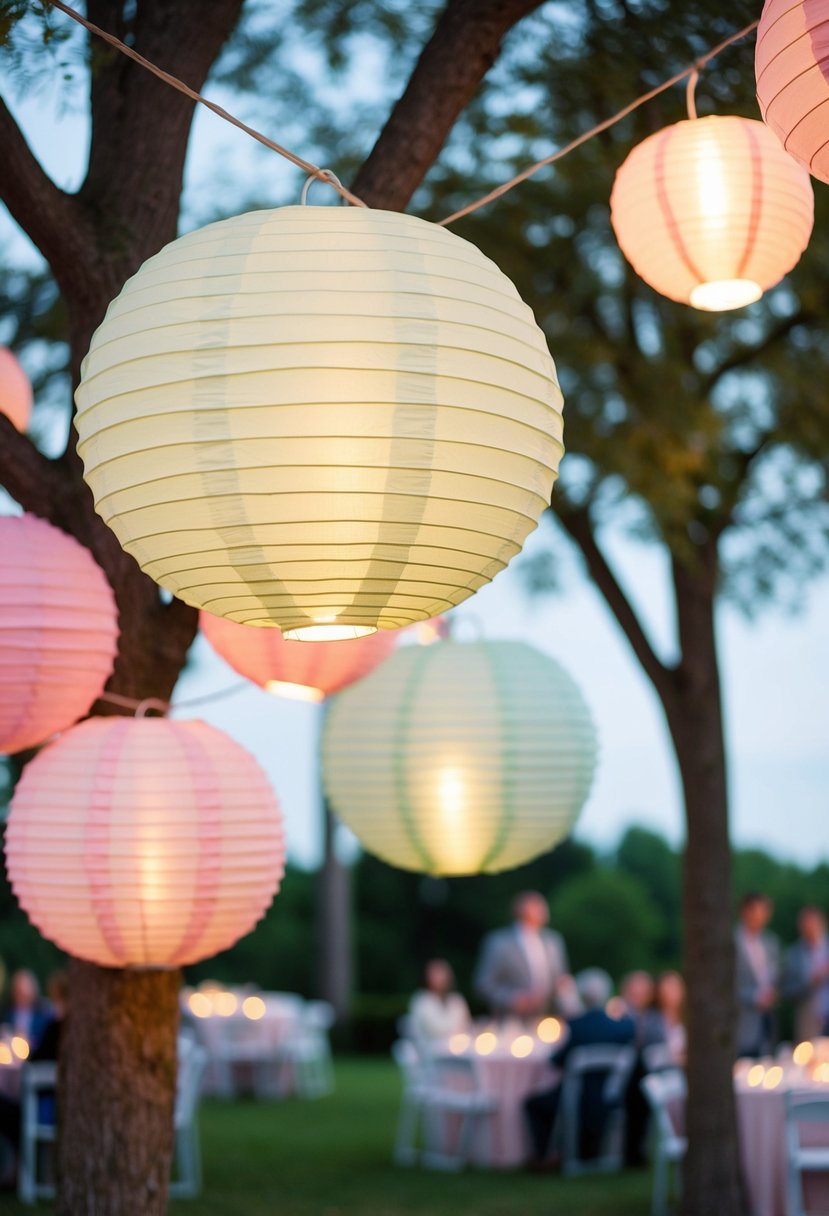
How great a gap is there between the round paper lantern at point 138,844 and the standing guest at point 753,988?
5.87 meters

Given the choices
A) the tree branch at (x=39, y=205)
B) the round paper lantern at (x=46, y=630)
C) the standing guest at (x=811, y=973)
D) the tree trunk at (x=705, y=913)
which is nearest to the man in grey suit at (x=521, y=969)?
the standing guest at (x=811, y=973)

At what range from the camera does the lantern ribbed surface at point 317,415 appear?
6.73ft

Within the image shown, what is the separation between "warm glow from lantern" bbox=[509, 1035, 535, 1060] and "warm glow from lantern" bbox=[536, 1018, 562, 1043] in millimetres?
241

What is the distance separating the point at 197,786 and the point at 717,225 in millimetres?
1851

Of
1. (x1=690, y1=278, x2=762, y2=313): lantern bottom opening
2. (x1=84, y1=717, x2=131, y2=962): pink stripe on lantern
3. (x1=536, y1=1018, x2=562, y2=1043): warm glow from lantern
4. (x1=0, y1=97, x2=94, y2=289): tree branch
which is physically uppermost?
(x1=0, y1=97, x2=94, y2=289): tree branch

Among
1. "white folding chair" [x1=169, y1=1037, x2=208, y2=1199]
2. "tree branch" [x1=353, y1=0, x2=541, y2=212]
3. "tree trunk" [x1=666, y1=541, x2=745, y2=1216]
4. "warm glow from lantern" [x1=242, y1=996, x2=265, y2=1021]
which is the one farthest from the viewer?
"warm glow from lantern" [x1=242, y1=996, x2=265, y2=1021]

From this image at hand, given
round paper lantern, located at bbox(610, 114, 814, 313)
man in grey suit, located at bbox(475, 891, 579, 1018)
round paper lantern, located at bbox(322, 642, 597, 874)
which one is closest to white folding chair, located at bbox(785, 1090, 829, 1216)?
round paper lantern, located at bbox(322, 642, 597, 874)

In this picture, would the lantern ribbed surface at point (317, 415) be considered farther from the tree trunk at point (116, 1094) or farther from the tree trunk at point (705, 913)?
the tree trunk at point (705, 913)

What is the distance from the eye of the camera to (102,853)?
329 cm

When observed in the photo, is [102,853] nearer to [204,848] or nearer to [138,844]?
[138,844]

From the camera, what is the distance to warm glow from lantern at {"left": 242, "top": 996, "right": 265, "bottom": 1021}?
12.6 metres

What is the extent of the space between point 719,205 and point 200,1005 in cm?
1049

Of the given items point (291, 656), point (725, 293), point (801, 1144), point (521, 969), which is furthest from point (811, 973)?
point (725, 293)

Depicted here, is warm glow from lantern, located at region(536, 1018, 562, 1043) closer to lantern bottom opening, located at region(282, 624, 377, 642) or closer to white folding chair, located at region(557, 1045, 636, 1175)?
white folding chair, located at region(557, 1045, 636, 1175)
